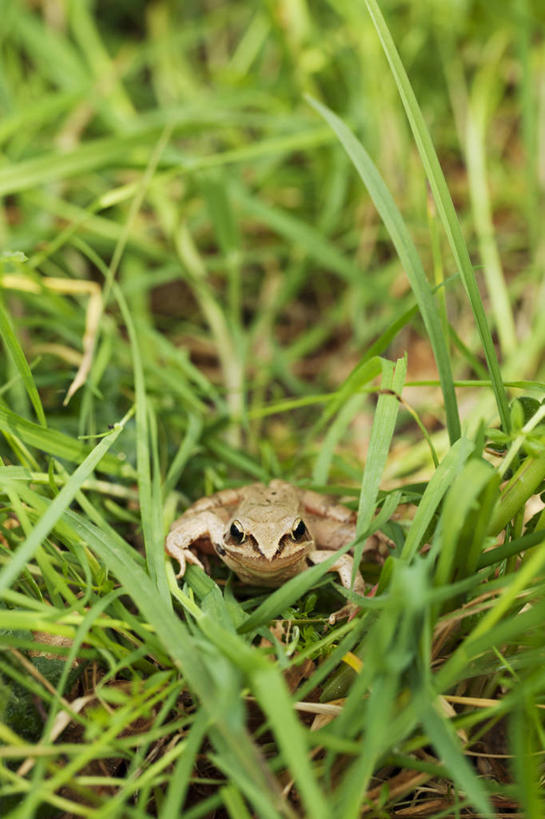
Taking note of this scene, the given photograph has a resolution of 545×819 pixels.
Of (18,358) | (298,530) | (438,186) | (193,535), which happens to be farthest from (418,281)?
(18,358)

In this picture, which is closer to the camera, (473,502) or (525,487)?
(473,502)

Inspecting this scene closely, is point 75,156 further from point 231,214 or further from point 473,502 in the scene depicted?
point 473,502

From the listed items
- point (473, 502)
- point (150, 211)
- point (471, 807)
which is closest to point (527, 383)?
point (473, 502)

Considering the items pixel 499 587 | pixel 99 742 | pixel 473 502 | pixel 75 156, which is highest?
pixel 75 156

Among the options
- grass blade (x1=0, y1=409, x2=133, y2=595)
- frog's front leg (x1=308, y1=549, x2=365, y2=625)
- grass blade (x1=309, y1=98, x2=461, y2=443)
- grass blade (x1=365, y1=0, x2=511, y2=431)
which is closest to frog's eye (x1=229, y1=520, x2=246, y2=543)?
frog's front leg (x1=308, y1=549, x2=365, y2=625)

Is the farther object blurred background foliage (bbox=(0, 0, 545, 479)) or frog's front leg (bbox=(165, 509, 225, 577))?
blurred background foliage (bbox=(0, 0, 545, 479))

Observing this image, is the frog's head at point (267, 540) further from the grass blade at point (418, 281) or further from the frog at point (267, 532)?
the grass blade at point (418, 281)

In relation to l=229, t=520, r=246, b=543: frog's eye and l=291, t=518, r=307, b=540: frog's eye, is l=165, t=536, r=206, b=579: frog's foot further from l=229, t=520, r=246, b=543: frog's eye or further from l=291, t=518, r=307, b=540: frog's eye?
l=291, t=518, r=307, b=540: frog's eye

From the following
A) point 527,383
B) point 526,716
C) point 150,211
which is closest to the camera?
point 526,716
